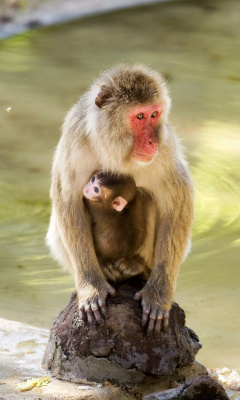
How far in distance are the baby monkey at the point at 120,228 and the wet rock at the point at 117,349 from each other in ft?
0.89

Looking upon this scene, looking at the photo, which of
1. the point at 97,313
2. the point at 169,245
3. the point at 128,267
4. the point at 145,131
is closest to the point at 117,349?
the point at 97,313

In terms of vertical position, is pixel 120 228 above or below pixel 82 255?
above

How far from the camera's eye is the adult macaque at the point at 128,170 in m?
6.22

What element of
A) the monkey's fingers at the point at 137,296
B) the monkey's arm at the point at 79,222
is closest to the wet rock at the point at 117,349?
the monkey's fingers at the point at 137,296

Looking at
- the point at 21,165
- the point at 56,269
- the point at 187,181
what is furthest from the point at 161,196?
the point at 21,165

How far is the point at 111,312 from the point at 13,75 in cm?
813

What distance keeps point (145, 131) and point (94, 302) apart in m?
1.16

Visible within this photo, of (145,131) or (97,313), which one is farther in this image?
(97,313)

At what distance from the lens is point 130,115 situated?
20.3 ft

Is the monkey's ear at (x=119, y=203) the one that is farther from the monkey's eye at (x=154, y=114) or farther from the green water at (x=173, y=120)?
the green water at (x=173, y=120)

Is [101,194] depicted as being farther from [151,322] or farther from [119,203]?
[151,322]

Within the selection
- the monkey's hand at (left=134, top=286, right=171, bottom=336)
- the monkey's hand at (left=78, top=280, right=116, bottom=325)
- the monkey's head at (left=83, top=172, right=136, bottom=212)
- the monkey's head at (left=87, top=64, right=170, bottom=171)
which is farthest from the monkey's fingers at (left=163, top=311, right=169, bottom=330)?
the monkey's head at (left=87, top=64, right=170, bottom=171)

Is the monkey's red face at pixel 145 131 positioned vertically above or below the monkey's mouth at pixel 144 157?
above

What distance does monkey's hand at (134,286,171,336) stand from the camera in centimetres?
634
